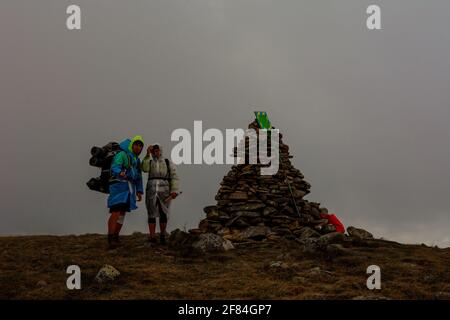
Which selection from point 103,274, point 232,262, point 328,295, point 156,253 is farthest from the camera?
point 156,253

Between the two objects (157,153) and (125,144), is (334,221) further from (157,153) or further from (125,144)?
(125,144)

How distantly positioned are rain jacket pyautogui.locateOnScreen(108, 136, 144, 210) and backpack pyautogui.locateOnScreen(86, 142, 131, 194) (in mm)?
475

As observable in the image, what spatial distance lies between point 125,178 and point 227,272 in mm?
4266

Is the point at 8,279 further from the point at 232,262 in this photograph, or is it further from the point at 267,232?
the point at 267,232

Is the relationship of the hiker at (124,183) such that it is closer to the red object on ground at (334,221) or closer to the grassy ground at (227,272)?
the grassy ground at (227,272)

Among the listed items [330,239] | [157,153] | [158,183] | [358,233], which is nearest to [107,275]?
[158,183]

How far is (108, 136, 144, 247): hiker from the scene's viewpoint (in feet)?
43.1

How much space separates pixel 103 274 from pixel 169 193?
4.62 metres

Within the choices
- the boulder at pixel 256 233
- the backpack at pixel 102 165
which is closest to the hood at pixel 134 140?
the backpack at pixel 102 165

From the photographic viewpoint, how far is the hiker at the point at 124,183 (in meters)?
13.1

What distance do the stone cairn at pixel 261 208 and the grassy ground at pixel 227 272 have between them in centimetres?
104

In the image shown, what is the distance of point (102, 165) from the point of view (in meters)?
13.9
